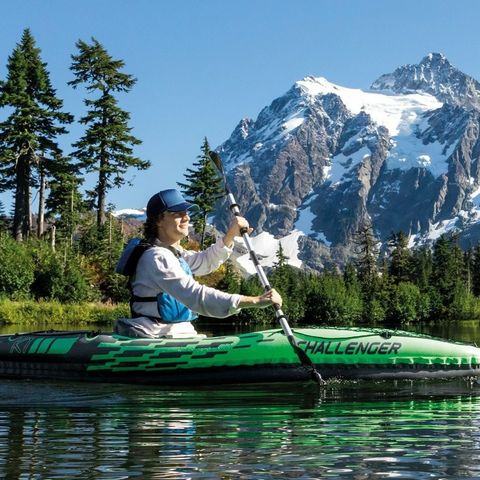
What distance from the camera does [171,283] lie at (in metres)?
8.43

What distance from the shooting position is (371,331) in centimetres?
993

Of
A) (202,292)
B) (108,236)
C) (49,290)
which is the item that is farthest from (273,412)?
(108,236)

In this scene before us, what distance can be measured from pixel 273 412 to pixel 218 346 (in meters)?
2.33

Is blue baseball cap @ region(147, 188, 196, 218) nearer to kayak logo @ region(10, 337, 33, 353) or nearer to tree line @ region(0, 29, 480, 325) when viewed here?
kayak logo @ region(10, 337, 33, 353)

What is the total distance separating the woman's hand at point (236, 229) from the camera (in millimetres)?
9961

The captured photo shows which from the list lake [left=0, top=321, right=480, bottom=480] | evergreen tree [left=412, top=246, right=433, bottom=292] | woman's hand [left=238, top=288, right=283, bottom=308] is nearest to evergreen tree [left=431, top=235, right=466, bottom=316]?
evergreen tree [left=412, top=246, right=433, bottom=292]

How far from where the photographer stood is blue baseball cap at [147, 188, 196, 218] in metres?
8.62

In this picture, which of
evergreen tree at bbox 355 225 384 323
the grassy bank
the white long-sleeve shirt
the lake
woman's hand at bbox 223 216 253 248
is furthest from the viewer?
evergreen tree at bbox 355 225 384 323

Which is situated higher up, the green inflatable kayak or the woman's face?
the woman's face

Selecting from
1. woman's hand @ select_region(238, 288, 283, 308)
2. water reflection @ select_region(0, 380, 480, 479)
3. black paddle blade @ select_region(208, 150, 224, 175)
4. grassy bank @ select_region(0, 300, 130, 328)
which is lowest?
water reflection @ select_region(0, 380, 480, 479)

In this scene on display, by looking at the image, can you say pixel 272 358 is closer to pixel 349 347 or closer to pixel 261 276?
pixel 349 347

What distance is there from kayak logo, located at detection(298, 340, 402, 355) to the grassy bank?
27.2 metres

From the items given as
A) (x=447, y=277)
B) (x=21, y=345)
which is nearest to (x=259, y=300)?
(x=21, y=345)

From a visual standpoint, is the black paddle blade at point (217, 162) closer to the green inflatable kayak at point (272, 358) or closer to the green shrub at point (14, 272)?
the green inflatable kayak at point (272, 358)
